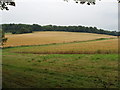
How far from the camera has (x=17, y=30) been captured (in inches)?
4377

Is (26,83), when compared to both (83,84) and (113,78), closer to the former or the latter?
(83,84)

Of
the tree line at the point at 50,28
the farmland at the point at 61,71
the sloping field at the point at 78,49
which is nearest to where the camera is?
the farmland at the point at 61,71

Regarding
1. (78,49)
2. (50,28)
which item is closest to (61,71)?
(78,49)

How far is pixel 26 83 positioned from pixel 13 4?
5.24 metres

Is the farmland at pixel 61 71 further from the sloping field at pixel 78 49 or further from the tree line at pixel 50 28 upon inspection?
the tree line at pixel 50 28

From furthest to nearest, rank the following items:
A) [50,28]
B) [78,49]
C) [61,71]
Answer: [50,28], [78,49], [61,71]

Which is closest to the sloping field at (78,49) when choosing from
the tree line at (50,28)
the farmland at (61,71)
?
the farmland at (61,71)

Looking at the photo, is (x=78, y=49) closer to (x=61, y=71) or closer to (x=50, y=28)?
(x=61, y=71)

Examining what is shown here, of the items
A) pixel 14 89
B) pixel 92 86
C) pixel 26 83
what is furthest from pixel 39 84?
pixel 92 86

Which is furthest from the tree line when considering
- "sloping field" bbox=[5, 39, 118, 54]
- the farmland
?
the farmland

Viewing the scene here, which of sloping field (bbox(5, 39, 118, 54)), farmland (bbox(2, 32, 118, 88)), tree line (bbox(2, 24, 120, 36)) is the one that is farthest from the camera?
tree line (bbox(2, 24, 120, 36))

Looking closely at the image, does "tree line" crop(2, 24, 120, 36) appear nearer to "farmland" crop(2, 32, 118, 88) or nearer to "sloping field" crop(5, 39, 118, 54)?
"sloping field" crop(5, 39, 118, 54)

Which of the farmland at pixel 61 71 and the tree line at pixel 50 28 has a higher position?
the tree line at pixel 50 28

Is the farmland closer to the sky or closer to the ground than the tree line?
closer to the ground
